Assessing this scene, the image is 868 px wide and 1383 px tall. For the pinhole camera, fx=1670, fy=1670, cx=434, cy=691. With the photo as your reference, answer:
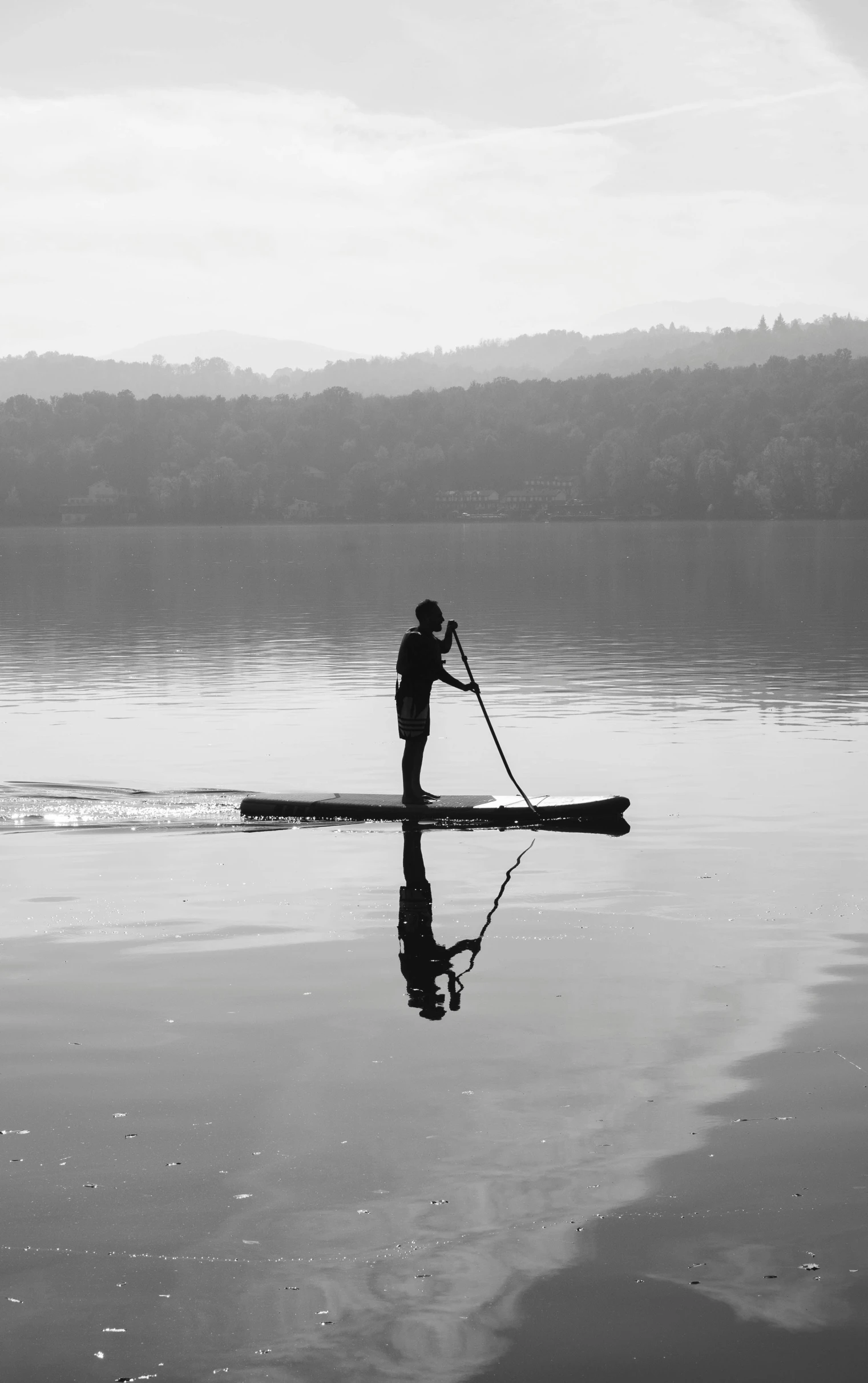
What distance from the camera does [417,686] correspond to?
70.7ft

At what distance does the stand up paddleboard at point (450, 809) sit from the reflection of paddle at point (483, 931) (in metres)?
1.39

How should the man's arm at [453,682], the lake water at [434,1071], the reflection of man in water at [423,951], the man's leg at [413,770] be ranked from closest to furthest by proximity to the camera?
the lake water at [434,1071], the reflection of man in water at [423,951], the man's arm at [453,682], the man's leg at [413,770]

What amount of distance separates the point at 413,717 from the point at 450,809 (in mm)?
1287

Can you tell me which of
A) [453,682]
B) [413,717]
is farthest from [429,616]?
[413,717]

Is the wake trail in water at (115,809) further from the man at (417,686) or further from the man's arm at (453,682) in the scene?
the man's arm at (453,682)

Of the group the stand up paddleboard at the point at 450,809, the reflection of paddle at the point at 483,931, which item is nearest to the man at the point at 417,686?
the stand up paddleboard at the point at 450,809

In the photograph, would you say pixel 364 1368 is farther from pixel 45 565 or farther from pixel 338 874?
pixel 45 565

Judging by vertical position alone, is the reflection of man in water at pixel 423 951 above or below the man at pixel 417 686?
below

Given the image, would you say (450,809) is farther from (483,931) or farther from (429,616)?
(483,931)

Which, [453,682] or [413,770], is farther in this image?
[453,682]

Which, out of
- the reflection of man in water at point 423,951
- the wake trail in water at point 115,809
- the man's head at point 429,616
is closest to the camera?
the reflection of man in water at point 423,951

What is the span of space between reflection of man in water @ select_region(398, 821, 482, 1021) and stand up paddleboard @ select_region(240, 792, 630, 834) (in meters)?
1.97

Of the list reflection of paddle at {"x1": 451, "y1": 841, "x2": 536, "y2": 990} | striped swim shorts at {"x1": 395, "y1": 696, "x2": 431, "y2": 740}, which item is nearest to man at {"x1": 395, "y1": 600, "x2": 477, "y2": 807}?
striped swim shorts at {"x1": 395, "y1": 696, "x2": 431, "y2": 740}

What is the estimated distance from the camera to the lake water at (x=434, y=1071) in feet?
26.8
